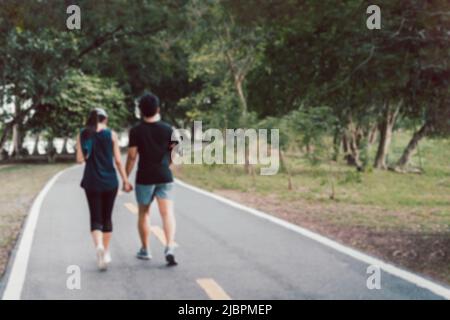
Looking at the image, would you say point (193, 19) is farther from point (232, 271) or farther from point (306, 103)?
point (232, 271)

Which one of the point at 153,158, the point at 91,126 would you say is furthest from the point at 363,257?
the point at 91,126

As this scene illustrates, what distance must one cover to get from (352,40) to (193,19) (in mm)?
15890

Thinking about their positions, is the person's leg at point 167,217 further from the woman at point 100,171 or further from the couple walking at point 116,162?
the woman at point 100,171

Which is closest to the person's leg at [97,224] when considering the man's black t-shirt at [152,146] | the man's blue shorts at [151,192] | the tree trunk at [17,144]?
the man's blue shorts at [151,192]

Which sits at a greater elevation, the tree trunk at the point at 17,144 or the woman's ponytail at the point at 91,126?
the woman's ponytail at the point at 91,126

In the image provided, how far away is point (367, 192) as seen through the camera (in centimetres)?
1823

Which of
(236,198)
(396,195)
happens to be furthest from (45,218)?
(396,195)

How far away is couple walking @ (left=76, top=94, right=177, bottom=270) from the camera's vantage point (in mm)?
6984

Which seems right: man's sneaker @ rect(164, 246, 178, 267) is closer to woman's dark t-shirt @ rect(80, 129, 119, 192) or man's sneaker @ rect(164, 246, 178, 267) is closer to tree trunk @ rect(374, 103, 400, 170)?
woman's dark t-shirt @ rect(80, 129, 119, 192)

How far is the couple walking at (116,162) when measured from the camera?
22.9 ft

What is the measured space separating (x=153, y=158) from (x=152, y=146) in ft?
0.50

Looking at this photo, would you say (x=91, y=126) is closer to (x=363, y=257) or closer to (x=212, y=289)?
(x=212, y=289)

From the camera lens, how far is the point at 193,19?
915 inches

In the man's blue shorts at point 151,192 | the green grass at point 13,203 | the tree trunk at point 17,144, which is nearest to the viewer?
the man's blue shorts at point 151,192
